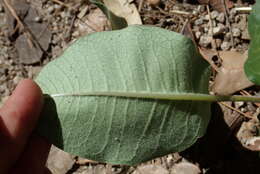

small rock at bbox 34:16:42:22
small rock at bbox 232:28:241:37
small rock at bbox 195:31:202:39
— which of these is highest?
small rock at bbox 232:28:241:37

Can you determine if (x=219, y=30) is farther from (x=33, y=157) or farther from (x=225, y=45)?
(x=33, y=157)

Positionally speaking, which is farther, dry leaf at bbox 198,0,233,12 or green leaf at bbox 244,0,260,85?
dry leaf at bbox 198,0,233,12

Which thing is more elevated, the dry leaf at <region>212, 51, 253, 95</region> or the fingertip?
the fingertip

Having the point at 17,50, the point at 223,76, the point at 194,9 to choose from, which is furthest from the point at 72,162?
the point at 194,9

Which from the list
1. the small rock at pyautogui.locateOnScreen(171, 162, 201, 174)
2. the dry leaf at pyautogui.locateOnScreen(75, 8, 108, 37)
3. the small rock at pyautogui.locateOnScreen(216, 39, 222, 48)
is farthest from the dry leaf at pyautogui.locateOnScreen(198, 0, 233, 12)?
the small rock at pyautogui.locateOnScreen(171, 162, 201, 174)

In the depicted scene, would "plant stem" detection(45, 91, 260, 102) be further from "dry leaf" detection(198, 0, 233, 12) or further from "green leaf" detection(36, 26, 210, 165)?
"dry leaf" detection(198, 0, 233, 12)

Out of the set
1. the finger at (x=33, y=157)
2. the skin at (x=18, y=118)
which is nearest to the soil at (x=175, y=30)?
the finger at (x=33, y=157)
